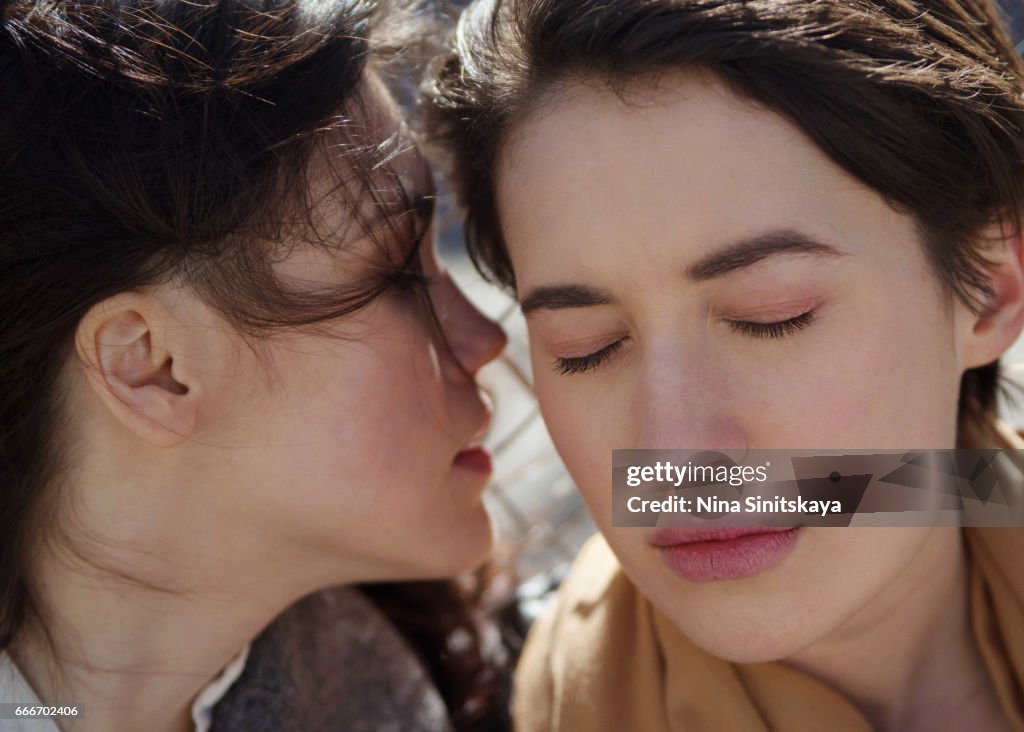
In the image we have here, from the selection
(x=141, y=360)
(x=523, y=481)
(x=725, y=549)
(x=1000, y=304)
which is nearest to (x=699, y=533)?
(x=725, y=549)

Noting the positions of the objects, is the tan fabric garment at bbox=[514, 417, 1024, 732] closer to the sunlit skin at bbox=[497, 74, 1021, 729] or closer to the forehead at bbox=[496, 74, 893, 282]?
the sunlit skin at bbox=[497, 74, 1021, 729]

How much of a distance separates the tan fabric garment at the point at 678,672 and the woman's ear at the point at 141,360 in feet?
2.76

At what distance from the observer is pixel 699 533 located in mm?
1639

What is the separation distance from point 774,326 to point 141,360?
108 centimetres

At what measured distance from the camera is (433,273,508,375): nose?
85.6 inches

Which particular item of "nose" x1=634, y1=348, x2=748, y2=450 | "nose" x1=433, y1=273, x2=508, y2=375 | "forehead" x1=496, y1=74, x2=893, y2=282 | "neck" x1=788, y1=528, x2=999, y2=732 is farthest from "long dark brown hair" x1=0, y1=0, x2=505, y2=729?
"neck" x1=788, y1=528, x2=999, y2=732

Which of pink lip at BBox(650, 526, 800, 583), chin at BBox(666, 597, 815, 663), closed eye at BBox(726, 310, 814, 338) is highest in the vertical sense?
closed eye at BBox(726, 310, 814, 338)

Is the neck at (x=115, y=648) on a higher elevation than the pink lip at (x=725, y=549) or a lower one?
lower

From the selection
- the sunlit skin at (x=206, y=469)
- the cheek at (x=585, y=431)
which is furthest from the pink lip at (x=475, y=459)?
the cheek at (x=585, y=431)

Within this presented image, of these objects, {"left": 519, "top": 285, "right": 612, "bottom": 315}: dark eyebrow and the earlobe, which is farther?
the earlobe

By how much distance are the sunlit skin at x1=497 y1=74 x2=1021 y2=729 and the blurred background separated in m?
0.86

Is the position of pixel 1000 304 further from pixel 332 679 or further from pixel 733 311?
pixel 332 679

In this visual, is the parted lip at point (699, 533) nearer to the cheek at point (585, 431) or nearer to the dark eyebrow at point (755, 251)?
the cheek at point (585, 431)

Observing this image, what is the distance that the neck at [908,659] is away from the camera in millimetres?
1807
